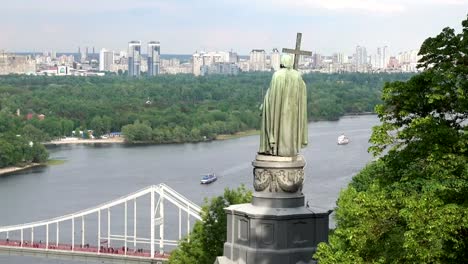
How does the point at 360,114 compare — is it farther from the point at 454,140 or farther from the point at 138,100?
the point at 454,140

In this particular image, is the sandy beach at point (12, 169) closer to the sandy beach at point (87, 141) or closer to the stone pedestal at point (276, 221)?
the sandy beach at point (87, 141)

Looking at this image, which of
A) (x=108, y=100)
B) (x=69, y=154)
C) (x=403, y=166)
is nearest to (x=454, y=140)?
(x=403, y=166)

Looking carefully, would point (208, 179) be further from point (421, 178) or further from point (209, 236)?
point (421, 178)

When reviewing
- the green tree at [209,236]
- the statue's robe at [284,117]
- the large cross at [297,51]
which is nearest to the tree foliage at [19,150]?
the green tree at [209,236]

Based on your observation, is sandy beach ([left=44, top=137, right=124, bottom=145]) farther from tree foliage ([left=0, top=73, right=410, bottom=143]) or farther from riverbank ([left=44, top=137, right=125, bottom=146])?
tree foliage ([left=0, top=73, right=410, bottom=143])

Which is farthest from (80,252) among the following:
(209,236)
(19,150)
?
(19,150)

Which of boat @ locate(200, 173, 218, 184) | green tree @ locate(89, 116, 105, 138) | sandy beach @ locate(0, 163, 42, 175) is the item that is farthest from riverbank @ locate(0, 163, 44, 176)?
green tree @ locate(89, 116, 105, 138)
